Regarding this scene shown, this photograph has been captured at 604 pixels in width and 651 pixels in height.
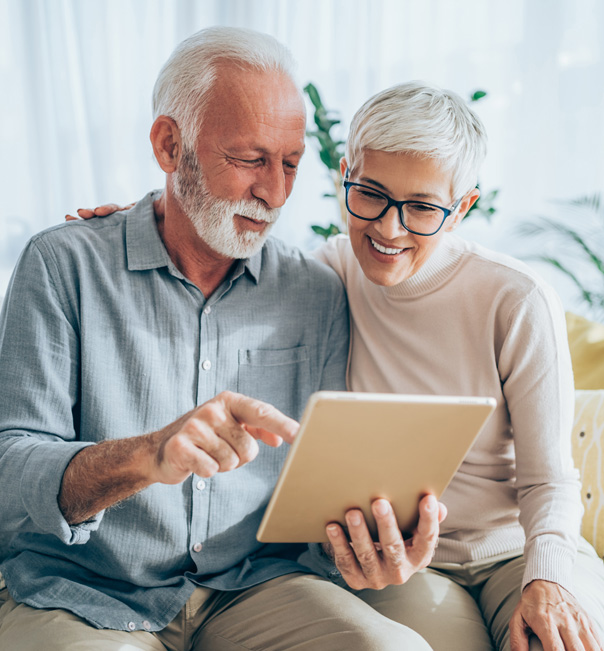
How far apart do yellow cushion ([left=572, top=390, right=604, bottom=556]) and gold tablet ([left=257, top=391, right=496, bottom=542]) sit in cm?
69

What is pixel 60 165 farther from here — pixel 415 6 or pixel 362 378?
pixel 362 378

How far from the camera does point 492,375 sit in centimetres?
133

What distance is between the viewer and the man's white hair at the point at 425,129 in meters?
1.23

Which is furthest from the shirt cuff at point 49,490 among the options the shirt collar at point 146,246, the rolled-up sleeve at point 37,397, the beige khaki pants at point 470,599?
the beige khaki pants at point 470,599

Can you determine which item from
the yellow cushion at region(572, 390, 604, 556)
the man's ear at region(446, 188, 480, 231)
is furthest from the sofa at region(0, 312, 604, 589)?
the man's ear at region(446, 188, 480, 231)

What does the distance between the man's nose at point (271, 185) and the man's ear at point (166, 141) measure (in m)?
0.18

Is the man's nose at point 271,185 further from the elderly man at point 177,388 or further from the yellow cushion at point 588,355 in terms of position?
the yellow cushion at point 588,355

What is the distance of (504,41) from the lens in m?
2.78

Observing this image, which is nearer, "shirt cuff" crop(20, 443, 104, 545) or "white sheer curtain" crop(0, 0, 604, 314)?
"shirt cuff" crop(20, 443, 104, 545)

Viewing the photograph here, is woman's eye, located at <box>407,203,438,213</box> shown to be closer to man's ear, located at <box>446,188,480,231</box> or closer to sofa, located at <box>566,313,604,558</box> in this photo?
man's ear, located at <box>446,188,480,231</box>

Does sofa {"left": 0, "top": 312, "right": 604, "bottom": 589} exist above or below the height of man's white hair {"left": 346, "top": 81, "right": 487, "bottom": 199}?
below

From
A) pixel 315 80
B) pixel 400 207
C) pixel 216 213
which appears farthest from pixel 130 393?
pixel 315 80

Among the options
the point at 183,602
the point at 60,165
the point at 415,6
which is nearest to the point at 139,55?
the point at 60,165

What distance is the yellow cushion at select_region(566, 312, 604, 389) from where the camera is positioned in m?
1.72
